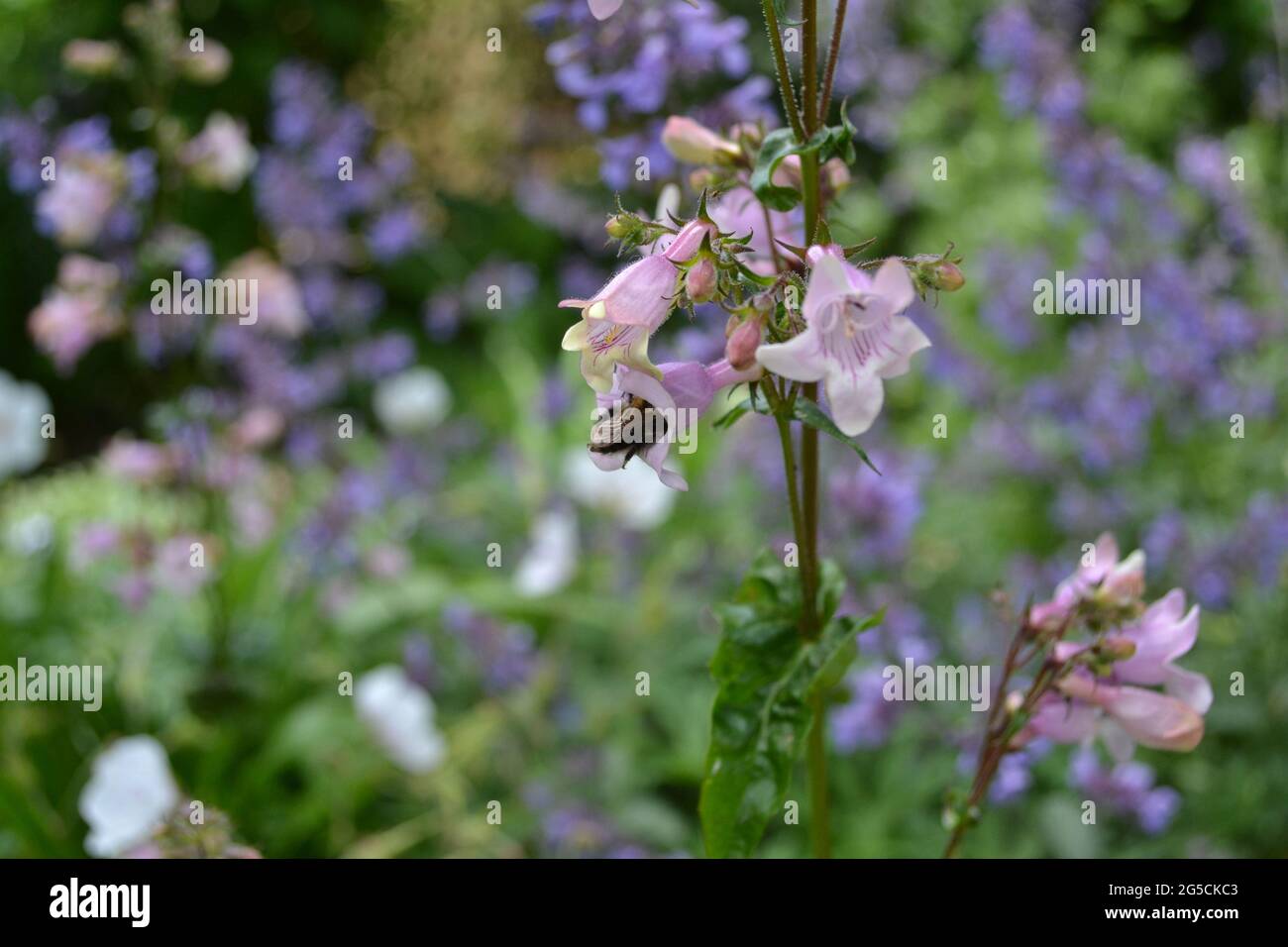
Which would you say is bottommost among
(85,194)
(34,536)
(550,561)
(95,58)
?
(550,561)

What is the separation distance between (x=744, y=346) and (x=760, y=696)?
14.5 inches

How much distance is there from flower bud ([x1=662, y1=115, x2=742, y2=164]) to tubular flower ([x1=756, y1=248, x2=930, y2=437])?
1.09 ft

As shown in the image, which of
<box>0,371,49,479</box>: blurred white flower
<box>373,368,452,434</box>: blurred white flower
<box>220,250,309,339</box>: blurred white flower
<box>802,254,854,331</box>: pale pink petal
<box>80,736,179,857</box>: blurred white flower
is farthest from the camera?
<box>373,368,452,434</box>: blurred white flower

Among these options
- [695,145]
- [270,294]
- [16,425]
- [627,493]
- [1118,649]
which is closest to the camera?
[1118,649]

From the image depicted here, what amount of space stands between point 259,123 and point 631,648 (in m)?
3.77

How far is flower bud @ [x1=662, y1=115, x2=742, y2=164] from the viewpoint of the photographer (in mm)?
1261

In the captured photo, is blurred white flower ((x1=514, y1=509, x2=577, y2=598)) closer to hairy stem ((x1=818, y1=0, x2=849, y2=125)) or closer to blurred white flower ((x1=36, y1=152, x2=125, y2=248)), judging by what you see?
blurred white flower ((x1=36, y1=152, x2=125, y2=248))

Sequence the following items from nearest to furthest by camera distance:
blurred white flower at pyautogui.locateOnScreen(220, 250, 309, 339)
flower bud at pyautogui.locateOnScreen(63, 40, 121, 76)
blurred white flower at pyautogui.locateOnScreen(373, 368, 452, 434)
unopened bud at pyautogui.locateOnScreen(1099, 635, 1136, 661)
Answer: unopened bud at pyautogui.locateOnScreen(1099, 635, 1136, 661), flower bud at pyautogui.locateOnScreen(63, 40, 121, 76), blurred white flower at pyautogui.locateOnScreen(220, 250, 309, 339), blurred white flower at pyautogui.locateOnScreen(373, 368, 452, 434)

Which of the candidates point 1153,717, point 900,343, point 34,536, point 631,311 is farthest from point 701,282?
point 34,536

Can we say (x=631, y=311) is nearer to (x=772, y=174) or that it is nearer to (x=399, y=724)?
(x=772, y=174)

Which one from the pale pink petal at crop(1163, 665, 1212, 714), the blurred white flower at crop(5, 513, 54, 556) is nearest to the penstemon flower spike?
the pale pink petal at crop(1163, 665, 1212, 714)

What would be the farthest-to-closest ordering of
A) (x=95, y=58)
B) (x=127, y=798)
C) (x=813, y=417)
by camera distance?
(x=95, y=58)
(x=127, y=798)
(x=813, y=417)

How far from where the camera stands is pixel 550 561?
9.84 feet

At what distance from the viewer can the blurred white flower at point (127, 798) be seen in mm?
2010
